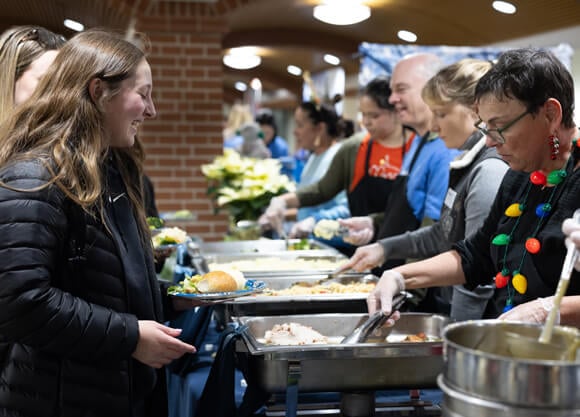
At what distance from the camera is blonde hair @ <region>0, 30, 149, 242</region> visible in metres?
1.37

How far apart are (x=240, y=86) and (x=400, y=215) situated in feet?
52.4

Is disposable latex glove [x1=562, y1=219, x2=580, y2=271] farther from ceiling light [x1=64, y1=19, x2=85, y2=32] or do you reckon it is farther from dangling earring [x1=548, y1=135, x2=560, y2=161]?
ceiling light [x1=64, y1=19, x2=85, y2=32]

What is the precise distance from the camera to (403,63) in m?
2.90

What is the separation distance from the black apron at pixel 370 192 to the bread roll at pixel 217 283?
1892mm

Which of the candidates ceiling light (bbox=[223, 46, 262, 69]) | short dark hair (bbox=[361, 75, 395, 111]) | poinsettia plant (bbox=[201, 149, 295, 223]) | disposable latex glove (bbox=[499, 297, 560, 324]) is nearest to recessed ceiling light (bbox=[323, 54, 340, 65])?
ceiling light (bbox=[223, 46, 262, 69])

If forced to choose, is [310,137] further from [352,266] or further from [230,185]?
[352,266]

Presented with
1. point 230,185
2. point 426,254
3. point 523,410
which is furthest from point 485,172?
point 230,185

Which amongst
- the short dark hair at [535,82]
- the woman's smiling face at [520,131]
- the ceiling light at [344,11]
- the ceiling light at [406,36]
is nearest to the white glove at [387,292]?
the woman's smiling face at [520,131]

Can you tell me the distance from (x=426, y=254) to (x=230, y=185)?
1.98m

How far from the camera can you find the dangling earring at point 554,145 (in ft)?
4.88

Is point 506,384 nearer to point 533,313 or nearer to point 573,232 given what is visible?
point 573,232

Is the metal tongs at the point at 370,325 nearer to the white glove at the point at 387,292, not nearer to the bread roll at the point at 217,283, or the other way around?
the white glove at the point at 387,292

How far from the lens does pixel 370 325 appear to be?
167 centimetres

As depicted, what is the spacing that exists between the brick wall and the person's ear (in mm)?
4146
